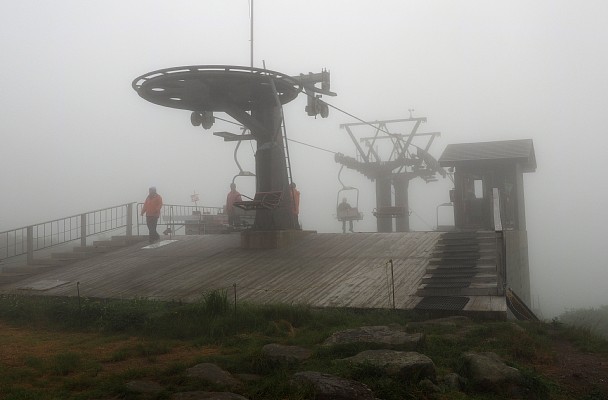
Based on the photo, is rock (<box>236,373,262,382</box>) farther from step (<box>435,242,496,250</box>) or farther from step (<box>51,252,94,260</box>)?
step (<box>51,252,94,260</box>)

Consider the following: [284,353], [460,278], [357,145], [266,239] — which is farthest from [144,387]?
[357,145]

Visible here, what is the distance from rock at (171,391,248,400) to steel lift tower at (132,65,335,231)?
11.8 m

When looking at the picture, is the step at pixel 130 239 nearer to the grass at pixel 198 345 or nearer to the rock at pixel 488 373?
the grass at pixel 198 345

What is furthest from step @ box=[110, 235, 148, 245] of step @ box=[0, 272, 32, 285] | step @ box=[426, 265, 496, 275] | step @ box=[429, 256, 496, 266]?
step @ box=[426, 265, 496, 275]

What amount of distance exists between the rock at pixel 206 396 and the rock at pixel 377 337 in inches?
92.8

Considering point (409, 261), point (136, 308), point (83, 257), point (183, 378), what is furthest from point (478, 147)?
point (183, 378)

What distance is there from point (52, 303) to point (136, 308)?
97.0 inches

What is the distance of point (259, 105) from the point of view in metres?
19.1

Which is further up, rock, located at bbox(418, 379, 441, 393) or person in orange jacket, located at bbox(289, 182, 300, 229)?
person in orange jacket, located at bbox(289, 182, 300, 229)

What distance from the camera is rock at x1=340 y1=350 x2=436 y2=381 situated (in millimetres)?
6699

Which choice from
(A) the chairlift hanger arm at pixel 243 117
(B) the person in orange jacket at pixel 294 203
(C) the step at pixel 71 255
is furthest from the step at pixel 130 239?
(A) the chairlift hanger arm at pixel 243 117

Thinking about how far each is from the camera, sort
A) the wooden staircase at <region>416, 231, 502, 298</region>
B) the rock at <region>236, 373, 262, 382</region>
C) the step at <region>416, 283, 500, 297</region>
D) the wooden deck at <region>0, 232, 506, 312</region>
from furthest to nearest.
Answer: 1. the wooden deck at <region>0, 232, 506, 312</region>
2. the wooden staircase at <region>416, 231, 502, 298</region>
3. the step at <region>416, 283, 500, 297</region>
4. the rock at <region>236, 373, 262, 382</region>

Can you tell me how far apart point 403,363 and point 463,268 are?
7360mm

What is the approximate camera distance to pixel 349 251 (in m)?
16.8
